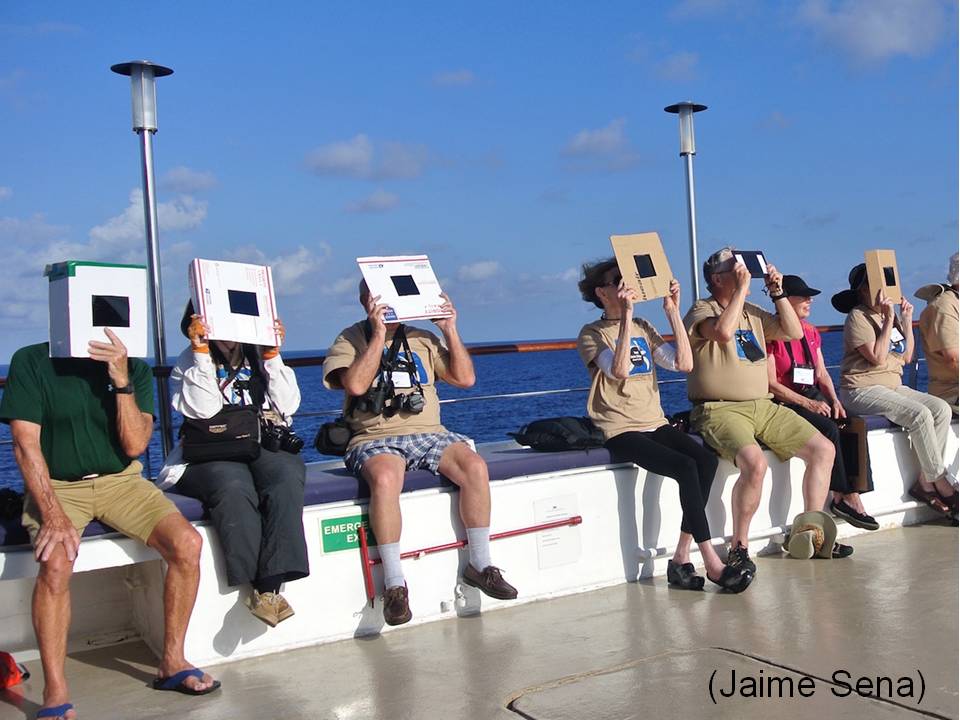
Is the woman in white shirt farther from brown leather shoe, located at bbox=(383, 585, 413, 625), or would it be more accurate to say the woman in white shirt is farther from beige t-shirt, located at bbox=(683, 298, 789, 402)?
beige t-shirt, located at bbox=(683, 298, 789, 402)

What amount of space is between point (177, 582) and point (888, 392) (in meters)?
3.72

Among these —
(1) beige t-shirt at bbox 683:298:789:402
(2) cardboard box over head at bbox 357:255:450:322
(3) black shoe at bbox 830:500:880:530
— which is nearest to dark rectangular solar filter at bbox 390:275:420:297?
(2) cardboard box over head at bbox 357:255:450:322

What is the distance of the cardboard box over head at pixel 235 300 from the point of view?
11.9 feet

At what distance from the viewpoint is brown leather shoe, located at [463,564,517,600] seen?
3.88 meters

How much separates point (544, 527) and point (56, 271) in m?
2.04

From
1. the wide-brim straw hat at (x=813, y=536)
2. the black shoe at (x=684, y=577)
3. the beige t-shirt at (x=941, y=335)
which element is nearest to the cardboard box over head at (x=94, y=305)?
the black shoe at (x=684, y=577)

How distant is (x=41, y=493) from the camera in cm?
316

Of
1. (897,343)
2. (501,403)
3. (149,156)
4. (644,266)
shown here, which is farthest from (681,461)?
(501,403)

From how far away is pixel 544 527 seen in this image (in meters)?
4.25

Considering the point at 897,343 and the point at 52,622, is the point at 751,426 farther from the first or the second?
the point at 52,622

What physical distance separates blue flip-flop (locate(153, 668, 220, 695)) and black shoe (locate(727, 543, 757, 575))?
2.02 metres

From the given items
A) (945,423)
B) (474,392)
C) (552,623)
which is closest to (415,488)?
(552,623)

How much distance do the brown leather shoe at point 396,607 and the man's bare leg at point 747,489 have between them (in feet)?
4.80

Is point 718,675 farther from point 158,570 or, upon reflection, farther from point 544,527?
point 158,570
